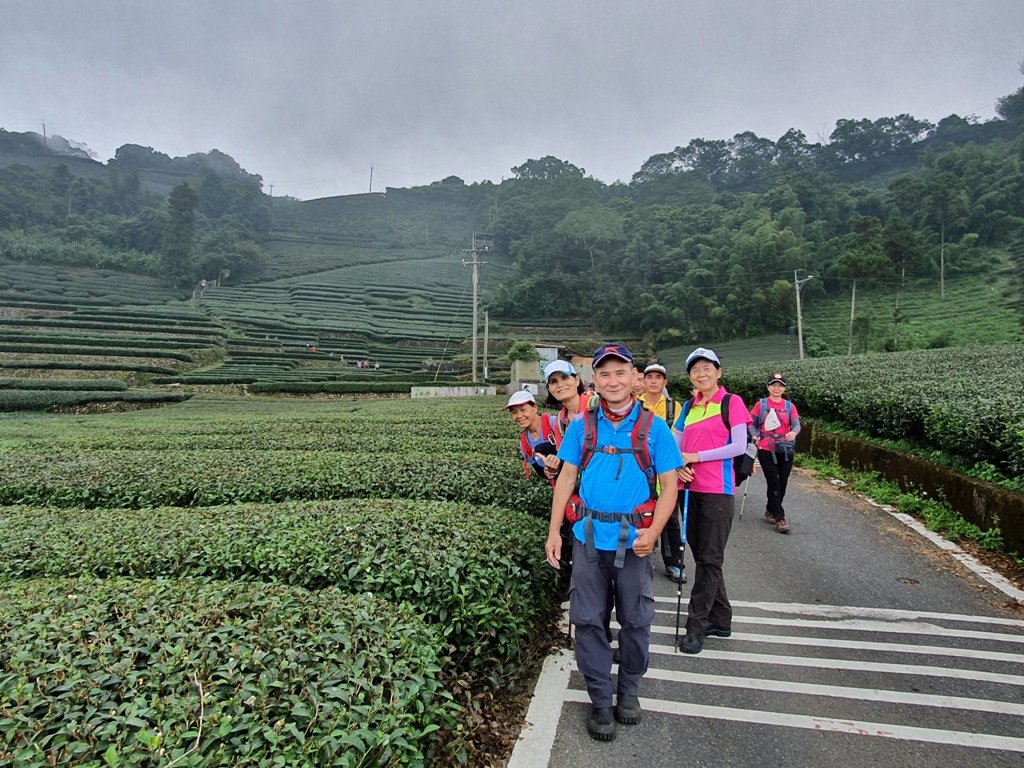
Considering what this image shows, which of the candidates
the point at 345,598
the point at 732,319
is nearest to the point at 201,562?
the point at 345,598

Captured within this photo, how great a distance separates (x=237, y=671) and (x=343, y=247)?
107 metres

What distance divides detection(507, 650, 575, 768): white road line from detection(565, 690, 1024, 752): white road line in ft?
0.37

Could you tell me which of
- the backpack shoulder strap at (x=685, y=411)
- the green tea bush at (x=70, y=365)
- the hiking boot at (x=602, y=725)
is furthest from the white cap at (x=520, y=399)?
the green tea bush at (x=70, y=365)

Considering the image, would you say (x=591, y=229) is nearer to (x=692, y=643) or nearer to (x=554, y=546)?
(x=692, y=643)

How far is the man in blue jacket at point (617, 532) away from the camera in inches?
113

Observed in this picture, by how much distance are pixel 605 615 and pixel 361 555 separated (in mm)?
1592

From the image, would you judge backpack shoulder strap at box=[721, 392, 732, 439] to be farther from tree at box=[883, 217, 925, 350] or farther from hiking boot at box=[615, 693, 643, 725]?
tree at box=[883, 217, 925, 350]

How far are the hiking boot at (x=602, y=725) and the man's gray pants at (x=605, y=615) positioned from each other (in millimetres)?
32

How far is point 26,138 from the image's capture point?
407ft

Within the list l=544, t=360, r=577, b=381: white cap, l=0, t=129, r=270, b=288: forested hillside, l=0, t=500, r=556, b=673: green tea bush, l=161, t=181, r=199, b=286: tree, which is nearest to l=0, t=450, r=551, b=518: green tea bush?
l=0, t=500, r=556, b=673: green tea bush

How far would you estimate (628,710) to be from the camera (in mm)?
2910

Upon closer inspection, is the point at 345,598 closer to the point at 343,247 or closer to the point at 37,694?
→ the point at 37,694

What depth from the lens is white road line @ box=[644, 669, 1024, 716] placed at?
2.96 m

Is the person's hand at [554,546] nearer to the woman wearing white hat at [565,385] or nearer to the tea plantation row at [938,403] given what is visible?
the woman wearing white hat at [565,385]
